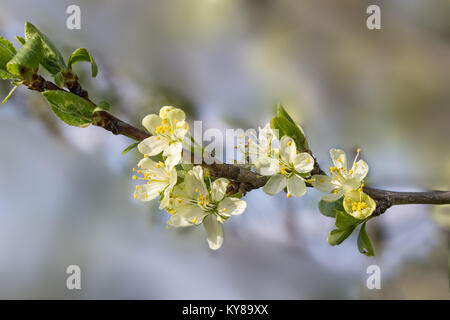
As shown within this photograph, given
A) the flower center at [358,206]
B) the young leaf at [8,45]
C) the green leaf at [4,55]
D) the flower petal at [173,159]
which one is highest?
the young leaf at [8,45]

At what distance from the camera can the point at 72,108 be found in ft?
1.31

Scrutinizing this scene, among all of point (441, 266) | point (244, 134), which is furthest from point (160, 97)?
point (441, 266)

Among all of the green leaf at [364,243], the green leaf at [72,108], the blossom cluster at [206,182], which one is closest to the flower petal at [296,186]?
the blossom cluster at [206,182]

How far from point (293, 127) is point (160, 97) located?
117 cm

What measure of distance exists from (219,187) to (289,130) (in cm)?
11

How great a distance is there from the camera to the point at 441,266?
4.73 ft

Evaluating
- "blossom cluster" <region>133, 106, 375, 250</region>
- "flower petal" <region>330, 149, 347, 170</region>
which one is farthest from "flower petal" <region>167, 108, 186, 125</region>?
"flower petal" <region>330, 149, 347, 170</region>

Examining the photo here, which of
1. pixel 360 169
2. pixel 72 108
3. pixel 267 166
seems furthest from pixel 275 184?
pixel 72 108

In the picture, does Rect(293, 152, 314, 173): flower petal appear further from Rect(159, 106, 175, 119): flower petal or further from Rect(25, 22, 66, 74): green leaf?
Rect(25, 22, 66, 74): green leaf

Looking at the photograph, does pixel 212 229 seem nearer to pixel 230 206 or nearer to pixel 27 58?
pixel 230 206

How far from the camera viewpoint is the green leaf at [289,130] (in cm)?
46

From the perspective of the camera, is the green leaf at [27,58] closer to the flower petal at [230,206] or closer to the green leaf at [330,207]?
the flower petal at [230,206]

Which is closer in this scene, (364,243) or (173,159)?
(173,159)

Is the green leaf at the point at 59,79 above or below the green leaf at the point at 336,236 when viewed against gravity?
above
